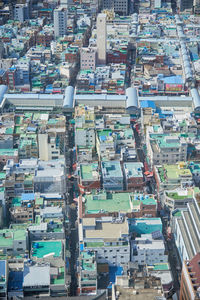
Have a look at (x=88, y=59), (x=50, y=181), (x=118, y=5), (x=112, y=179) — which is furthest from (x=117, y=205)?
(x=118, y=5)

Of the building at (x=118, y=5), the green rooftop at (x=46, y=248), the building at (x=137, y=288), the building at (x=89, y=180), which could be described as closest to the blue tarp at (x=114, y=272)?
the green rooftop at (x=46, y=248)

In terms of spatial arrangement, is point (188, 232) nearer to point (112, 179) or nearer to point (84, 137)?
point (112, 179)

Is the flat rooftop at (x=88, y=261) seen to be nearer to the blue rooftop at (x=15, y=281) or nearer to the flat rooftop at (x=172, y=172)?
the blue rooftop at (x=15, y=281)

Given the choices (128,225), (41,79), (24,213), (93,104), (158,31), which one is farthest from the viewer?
(158,31)

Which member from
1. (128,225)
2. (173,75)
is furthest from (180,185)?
(173,75)

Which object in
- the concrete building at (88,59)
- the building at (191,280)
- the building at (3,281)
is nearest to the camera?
the building at (191,280)

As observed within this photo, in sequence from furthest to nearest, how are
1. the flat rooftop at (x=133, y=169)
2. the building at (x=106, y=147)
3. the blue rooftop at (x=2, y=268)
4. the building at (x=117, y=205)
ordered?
the building at (x=106, y=147)
the flat rooftop at (x=133, y=169)
the building at (x=117, y=205)
the blue rooftop at (x=2, y=268)

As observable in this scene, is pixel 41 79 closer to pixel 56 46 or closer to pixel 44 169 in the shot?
pixel 56 46
